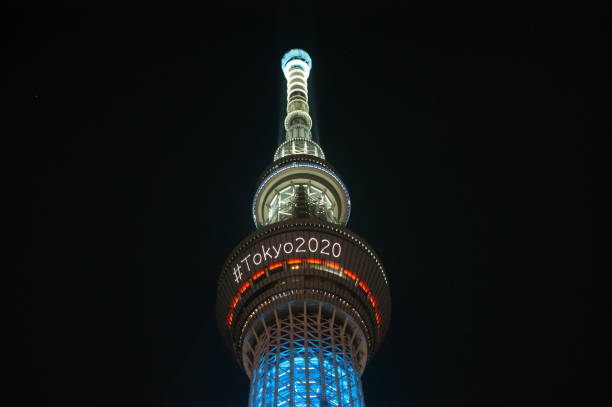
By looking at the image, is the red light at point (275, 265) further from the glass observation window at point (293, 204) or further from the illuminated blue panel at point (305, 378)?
the glass observation window at point (293, 204)

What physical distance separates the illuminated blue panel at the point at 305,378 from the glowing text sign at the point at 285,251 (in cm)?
602

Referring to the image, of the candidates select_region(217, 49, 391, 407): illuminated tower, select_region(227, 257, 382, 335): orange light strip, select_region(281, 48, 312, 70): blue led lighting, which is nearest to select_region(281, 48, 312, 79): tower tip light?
select_region(281, 48, 312, 70): blue led lighting

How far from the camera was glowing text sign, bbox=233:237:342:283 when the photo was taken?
1817 inches

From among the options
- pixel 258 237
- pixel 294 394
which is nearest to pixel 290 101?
pixel 258 237

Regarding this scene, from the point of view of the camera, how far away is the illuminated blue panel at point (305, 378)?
39.8 m

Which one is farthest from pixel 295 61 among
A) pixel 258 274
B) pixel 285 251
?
pixel 258 274

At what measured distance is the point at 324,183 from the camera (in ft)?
192

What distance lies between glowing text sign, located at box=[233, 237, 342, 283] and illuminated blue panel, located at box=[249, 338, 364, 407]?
19.7ft

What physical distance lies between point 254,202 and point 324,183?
6.71 metres

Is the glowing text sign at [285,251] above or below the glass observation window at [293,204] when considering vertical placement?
below

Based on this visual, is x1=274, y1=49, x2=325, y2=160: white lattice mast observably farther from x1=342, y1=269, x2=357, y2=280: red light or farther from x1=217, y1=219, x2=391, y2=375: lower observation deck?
x1=342, y1=269, x2=357, y2=280: red light

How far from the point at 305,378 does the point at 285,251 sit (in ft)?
30.6

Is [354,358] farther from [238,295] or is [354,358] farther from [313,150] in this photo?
[313,150]

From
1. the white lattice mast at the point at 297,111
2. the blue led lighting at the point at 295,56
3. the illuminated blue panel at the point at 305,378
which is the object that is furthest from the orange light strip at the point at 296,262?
the blue led lighting at the point at 295,56
